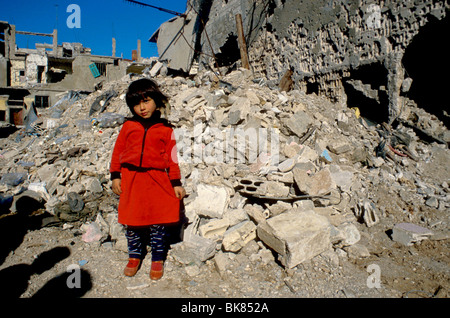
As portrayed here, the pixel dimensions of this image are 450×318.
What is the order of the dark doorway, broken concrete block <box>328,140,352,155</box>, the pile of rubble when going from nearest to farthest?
the pile of rubble
broken concrete block <box>328,140,352,155</box>
the dark doorway

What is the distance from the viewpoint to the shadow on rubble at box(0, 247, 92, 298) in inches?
75.2

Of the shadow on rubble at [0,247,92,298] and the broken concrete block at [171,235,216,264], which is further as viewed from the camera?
the broken concrete block at [171,235,216,264]

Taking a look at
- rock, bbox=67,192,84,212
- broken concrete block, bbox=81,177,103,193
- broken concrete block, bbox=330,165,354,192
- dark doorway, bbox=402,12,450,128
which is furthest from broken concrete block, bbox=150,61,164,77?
broken concrete block, bbox=330,165,354,192

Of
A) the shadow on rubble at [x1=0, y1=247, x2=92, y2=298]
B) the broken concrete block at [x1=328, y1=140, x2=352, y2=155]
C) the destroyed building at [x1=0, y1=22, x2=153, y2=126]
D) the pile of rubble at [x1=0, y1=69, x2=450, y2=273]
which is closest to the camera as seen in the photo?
the shadow on rubble at [x1=0, y1=247, x2=92, y2=298]

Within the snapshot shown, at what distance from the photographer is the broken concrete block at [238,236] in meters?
2.32

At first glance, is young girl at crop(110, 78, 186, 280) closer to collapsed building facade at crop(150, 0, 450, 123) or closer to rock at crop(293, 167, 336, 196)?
rock at crop(293, 167, 336, 196)

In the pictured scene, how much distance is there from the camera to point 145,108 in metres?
2.01

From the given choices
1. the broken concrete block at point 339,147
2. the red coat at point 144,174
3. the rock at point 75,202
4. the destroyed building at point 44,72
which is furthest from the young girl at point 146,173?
the destroyed building at point 44,72

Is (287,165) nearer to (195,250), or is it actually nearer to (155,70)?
(195,250)

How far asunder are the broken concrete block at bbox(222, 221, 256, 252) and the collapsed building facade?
368 cm

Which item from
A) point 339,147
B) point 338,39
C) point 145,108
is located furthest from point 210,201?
point 338,39

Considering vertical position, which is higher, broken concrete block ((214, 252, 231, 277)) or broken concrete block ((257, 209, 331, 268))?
broken concrete block ((257, 209, 331, 268))

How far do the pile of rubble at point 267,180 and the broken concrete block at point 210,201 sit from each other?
0.01 meters

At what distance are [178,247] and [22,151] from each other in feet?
15.2
